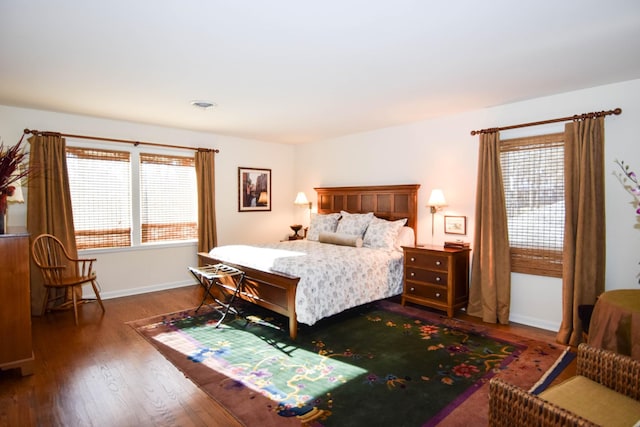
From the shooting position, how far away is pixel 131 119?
482 cm

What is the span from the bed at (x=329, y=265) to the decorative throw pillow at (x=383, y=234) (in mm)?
18

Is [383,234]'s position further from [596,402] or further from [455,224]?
[596,402]

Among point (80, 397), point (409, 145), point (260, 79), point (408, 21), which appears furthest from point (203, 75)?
point (409, 145)

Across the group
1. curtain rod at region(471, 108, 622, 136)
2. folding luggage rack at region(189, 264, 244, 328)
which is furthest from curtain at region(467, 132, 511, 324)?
→ folding luggage rack at region(189, 264, 244, 328)

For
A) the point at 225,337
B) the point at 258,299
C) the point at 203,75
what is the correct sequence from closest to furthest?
1. the point at 203,75
2. the point at 225,337
3. the point at 258,299

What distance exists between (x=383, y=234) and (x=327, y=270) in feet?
4.42

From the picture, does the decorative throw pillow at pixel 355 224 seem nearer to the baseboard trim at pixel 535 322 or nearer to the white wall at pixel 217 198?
the white wall at pixel 217 198

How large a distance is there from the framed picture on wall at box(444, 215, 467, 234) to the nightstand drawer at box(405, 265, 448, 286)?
0.68 metres

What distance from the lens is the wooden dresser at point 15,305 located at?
2.71m

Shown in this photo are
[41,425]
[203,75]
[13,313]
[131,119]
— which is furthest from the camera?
[131,119]

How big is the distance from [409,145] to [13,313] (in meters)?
4.59

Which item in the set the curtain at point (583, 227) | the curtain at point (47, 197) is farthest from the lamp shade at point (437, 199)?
the curtain at point (47, 197)

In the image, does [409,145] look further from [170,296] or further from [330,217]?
[170,296]

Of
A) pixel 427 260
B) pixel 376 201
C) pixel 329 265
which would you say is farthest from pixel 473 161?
pixel 329 265
